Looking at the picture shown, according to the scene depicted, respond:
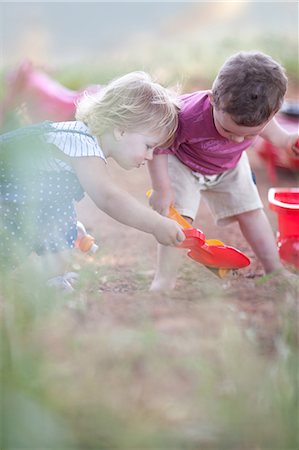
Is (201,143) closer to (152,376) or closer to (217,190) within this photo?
(217,190)

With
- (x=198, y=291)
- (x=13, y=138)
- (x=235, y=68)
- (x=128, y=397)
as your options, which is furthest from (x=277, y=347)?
(x=13, y=138)

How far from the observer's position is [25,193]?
1.93 m

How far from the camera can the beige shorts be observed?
2156 millimetres

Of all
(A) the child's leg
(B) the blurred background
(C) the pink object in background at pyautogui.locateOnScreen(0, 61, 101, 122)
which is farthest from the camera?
(B) the blurred background

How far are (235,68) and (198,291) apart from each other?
619mm

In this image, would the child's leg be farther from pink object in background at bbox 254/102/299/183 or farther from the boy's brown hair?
pink object in background at bbox 254/102/299/183

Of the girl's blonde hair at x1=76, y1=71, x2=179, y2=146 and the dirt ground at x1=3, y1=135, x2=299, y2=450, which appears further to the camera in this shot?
the girl's blonde hair at x1=76, y1=71, x2=179, y2=146

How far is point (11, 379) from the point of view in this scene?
1.05m

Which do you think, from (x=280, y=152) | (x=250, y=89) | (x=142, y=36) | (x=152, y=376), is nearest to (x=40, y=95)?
(x=280, y=152)

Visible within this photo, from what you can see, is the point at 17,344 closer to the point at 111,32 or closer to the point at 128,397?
the point at 128,397

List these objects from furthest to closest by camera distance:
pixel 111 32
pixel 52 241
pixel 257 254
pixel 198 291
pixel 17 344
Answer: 1. pixel 111 32
2. pixel 257 254
3. pixel 52 241
4. pixel 198 291
5. pixel 17 344

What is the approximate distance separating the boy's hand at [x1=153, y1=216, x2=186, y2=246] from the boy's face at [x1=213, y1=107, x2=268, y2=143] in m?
0.34

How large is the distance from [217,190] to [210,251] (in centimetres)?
33

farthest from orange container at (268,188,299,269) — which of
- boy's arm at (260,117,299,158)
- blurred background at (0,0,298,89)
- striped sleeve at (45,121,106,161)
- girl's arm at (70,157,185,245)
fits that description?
blurred background at (0,0,298,89)
